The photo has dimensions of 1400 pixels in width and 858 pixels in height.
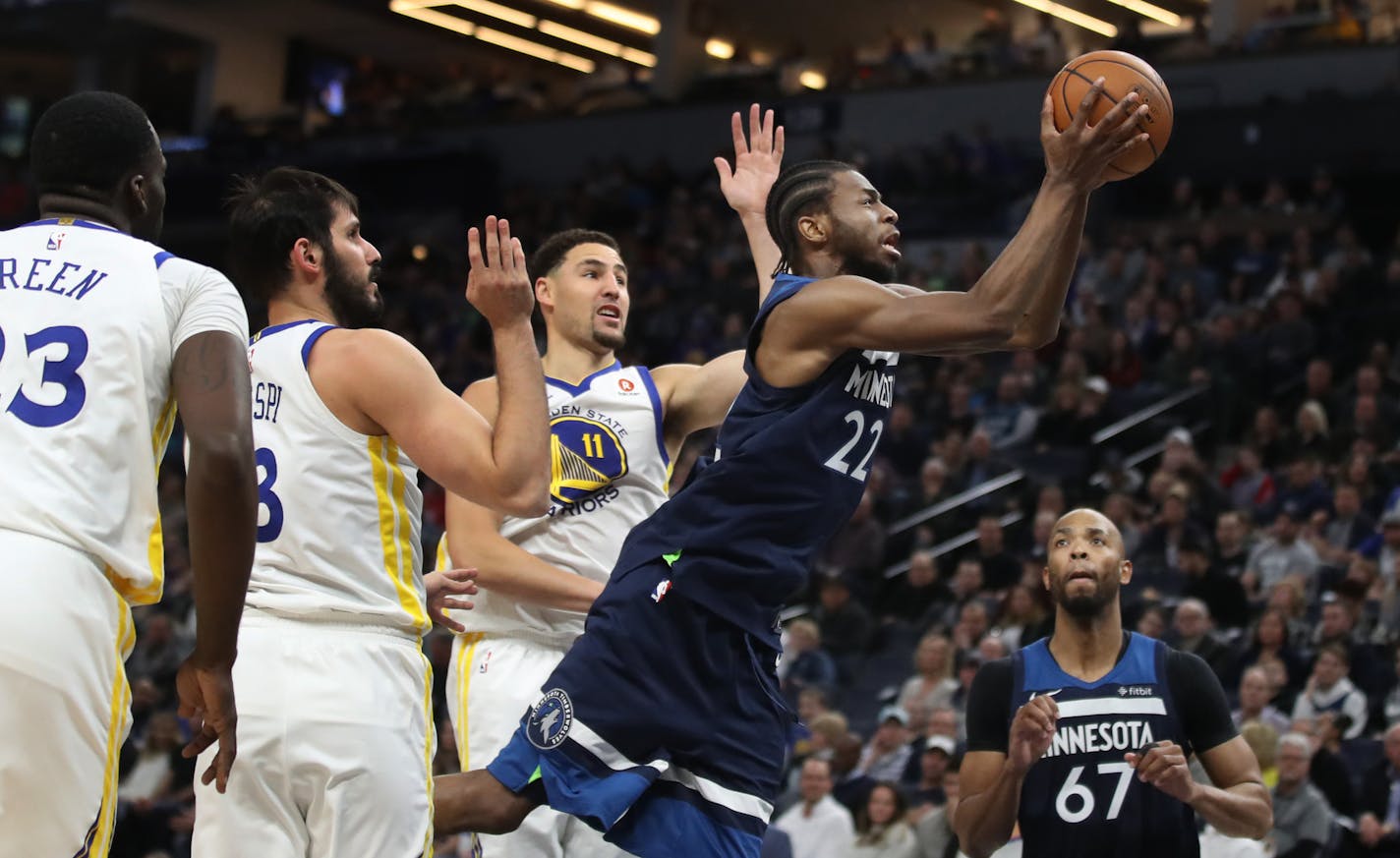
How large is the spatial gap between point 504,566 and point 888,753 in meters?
5.53

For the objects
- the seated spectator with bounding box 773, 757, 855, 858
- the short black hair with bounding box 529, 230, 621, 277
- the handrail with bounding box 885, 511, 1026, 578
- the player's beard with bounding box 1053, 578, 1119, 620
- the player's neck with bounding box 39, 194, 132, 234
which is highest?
the handrail with bounding box 885, 511, 1026, 578

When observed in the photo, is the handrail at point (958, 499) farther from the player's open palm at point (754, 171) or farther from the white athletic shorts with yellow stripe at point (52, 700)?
the white athletic shorts with yellow stripe at point (52, 700)

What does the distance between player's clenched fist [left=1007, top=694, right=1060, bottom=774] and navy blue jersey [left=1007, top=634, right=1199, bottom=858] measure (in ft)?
1.34

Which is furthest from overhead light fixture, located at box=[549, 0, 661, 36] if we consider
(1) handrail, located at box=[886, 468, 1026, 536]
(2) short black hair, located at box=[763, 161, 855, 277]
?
(2) short black hair, located at box=[763, 161, 855, 277]

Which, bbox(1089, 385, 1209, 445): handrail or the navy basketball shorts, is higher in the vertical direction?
bbox(1089, 385, 1209, 445): handrail

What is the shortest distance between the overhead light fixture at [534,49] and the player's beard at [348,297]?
25.5 meters

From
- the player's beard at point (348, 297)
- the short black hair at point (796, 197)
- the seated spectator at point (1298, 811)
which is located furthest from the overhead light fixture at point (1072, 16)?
the player's beard at point (348, 297)

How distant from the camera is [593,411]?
593cm

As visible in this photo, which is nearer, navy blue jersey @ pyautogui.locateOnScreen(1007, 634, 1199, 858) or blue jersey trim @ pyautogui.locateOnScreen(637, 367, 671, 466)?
navy blue jersey @ pyautogui.locateOnScreen(1007, 634, 1199, 858)

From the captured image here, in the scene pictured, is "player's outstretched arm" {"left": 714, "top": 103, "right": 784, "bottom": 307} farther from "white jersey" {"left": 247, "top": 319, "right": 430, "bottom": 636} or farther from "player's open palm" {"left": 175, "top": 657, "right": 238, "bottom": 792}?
"player's open palm" {"left": 175, "top": 657, "right": 238, "bottom": 792}

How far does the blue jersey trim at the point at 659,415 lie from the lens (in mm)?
5965

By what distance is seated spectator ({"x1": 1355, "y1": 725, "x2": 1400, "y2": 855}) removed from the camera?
8.44 metres

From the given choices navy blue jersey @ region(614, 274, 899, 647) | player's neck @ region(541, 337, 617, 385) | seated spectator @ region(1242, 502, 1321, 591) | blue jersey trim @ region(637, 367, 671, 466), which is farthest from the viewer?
seated spectator @ region(1242, 502, 1321, 591)

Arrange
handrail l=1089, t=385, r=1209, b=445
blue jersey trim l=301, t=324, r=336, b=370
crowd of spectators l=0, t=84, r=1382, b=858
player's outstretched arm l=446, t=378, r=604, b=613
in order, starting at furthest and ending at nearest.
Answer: handrail l=1089, t=385, r=1209, b=445 < crowd of spectators l=0, t=84, r=1382, b=858 < player's outstretched arm l=446, t=378, r=604, b=613 < blue jersey trim l=301, t=324, r=336, b=370
